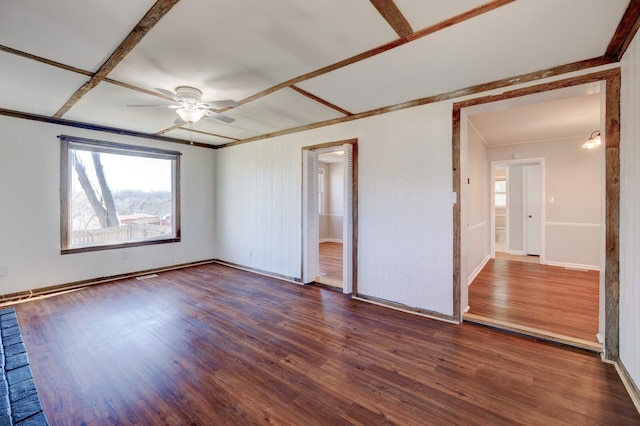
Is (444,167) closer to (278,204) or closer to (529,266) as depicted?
(278,204)

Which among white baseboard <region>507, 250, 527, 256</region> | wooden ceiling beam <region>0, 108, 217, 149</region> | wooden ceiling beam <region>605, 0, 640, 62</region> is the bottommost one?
white baseboard <region>507, 250, 527, 256</region>

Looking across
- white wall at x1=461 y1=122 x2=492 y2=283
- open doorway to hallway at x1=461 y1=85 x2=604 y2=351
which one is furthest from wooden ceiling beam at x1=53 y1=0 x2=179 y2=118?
white wall at x1=461 y1=122 x2=492 y2=283

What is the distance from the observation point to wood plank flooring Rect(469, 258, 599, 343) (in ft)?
9.76

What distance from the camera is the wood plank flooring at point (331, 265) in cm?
469

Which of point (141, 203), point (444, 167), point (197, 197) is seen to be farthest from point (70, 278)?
point (444, 167)

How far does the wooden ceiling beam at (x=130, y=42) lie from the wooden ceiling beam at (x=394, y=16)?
1267mm

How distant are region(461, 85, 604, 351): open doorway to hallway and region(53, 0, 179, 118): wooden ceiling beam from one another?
2976mm

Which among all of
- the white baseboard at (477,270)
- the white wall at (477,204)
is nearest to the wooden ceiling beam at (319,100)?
the white wall at (477,204)

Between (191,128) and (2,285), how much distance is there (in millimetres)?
3368

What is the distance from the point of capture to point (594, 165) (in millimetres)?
5301

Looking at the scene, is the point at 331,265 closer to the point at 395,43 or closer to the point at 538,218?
the point at 395,43

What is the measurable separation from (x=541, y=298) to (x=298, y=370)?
3.50 meters

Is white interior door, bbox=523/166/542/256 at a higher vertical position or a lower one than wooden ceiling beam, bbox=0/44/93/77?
lower

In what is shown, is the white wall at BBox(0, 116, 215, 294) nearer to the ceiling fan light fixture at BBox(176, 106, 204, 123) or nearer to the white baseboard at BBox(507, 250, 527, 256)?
the ceiling fan light fixture at BBox(176, 106, 204, 123)
